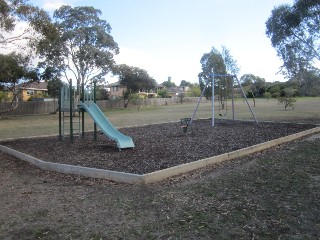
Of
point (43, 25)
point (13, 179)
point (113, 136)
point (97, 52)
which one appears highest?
point (97, 52)

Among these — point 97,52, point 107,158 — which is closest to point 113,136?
point 107,158

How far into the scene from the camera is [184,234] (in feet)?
13.1

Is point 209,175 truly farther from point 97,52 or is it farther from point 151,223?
point 97,52

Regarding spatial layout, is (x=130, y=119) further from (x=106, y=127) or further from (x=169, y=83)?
(x=169, y=83)

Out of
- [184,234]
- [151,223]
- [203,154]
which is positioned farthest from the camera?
[203,154]

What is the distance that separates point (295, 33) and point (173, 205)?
56.9ft

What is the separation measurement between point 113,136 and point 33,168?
2.53 meters

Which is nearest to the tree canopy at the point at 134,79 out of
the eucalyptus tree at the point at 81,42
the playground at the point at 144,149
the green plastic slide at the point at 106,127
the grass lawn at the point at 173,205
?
the eucalyptus tree at the point at 81,42

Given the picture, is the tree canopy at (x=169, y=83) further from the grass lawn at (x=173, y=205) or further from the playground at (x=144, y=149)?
the grass lawn at (x=173, y=205)

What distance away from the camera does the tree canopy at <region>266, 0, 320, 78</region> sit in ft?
59.1

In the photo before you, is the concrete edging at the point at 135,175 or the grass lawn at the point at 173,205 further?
the concrete edging at the point at 135,175

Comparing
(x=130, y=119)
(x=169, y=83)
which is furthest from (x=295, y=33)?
(x=169, y=83)

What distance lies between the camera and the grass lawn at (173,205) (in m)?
4.09

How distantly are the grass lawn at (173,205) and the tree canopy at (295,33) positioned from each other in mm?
13207
